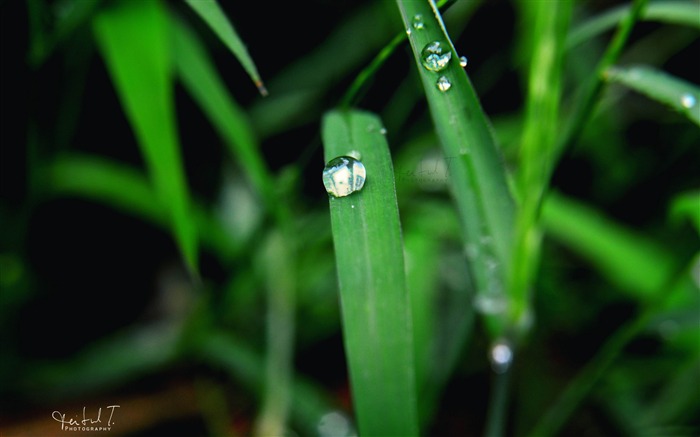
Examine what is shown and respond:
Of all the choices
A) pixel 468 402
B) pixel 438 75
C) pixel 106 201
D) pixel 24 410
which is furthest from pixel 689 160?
pixel 24 410

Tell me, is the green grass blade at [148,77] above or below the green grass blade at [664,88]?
above

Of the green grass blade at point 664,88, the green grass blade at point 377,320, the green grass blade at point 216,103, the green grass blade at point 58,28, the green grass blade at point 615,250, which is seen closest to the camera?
the green grass blade at point 377,320

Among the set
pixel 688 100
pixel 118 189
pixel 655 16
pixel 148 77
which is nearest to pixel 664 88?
pixel 688 100

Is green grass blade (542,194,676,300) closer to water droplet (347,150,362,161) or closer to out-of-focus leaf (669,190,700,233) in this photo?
out-of-focus leaf (669,190,700,233)

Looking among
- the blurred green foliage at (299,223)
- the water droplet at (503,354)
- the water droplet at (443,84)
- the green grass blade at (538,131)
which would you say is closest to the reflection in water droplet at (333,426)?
the blurred green foliage at (299,223)

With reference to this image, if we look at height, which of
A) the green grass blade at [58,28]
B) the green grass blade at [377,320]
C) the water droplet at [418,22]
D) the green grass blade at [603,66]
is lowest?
the green grass blade at [377,320]

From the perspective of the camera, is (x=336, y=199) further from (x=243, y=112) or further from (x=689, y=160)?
(x=689, y=160)

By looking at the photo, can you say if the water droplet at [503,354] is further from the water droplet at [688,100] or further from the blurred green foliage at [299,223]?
the water droplet at [688,100]
